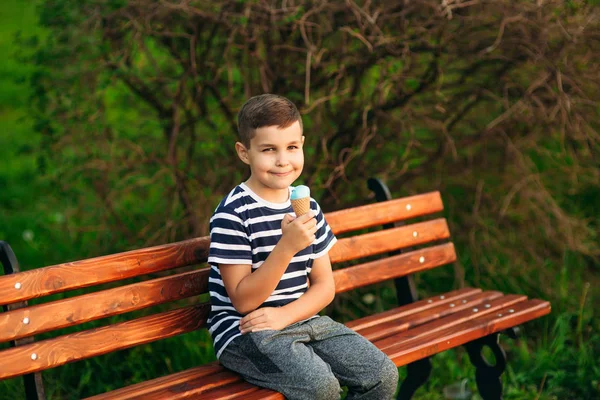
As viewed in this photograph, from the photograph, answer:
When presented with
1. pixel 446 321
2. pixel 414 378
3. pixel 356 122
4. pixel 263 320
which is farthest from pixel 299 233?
pixel 356 122

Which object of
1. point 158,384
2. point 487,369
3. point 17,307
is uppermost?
point 17,307

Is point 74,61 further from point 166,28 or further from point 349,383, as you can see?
point 349,383

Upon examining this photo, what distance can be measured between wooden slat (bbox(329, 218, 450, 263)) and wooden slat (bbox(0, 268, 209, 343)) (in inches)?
25.8

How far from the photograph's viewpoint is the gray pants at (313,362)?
2613 millimetres

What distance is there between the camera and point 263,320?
2680 mm

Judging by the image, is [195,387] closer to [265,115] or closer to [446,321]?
[265,115]

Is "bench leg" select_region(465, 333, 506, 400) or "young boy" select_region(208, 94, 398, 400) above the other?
"young boy" select_region(208, 94, 398, 400)

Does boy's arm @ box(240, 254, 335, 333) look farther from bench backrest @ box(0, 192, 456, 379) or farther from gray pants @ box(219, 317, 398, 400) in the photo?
bench backrest @ box(0, 192, 456, 379)

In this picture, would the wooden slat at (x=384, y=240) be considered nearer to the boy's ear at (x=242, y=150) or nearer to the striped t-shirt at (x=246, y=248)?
the striped t-shirt at (x=246, y=248)

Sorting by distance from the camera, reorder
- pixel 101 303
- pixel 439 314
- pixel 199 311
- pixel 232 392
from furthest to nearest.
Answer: pixel 439 314, pixel 199 311, pixel 101 303, pixel 232 392

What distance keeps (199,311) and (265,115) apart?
0.78 meters

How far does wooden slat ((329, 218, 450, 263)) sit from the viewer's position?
11.4 ft

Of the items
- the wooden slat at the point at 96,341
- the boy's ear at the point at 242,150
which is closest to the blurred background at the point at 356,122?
the boy's ear at the point at 242,150

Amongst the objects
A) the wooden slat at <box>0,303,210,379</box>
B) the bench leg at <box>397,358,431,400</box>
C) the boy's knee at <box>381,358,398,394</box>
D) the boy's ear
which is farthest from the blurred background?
the boy's knee at <box>381,358,398,394</box>
